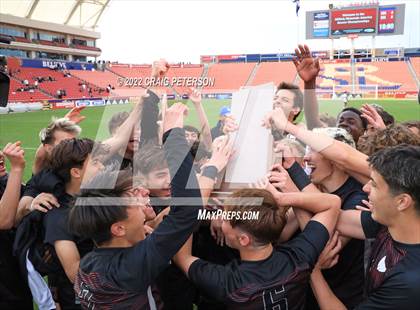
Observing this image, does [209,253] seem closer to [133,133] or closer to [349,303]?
[349,303]

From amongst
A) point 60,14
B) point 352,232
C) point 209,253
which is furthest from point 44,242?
point 60,14

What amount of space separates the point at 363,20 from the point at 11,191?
149ft

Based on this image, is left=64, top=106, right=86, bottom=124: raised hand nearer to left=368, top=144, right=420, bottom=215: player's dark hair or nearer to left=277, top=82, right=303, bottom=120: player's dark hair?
left=277, top=82, right=303, bottom=120: player's dark hair

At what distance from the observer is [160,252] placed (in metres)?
1.63

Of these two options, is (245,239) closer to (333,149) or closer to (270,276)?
(270,276)

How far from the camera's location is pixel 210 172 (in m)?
1.85

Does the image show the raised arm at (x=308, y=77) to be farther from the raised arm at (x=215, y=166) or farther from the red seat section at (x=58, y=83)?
the red seat section at (x=58, y=83)

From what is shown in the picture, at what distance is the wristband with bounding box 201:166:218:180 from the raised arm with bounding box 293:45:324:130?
4.47 ft

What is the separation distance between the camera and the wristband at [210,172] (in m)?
1.84

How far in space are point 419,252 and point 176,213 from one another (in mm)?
1006

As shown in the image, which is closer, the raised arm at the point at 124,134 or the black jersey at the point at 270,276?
the black jersey at the point at 270,276

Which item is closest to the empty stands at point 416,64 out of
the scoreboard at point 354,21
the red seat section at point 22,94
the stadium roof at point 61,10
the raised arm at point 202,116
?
the scoreboard at point 354,21

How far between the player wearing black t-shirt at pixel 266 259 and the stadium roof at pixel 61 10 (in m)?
48.2

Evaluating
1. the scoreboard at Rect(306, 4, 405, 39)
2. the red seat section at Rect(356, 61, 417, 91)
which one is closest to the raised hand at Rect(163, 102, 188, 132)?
the red seat section at Rect(356, 61, 417, 91)
